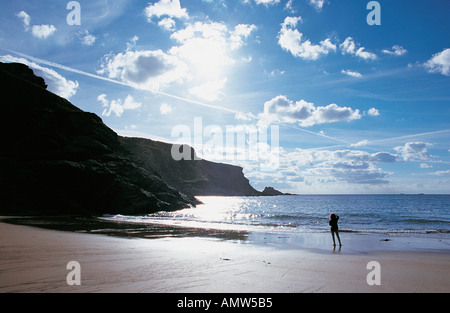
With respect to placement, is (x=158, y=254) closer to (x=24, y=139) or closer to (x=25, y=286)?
(x=25, y=286)

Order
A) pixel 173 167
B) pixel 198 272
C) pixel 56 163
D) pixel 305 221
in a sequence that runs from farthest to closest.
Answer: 1. pixel 173 167
2. pixel 305 221
3. pixel 56 163
4. pixel 198 272

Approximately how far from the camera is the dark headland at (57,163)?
108ft

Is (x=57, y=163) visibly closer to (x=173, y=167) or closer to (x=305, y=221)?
(x=305, y=221)

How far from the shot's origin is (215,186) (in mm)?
197500

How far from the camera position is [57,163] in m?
37.2

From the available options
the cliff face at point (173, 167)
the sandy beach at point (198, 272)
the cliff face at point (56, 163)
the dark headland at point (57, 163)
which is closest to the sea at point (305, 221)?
the cliff face at point (56, 163)

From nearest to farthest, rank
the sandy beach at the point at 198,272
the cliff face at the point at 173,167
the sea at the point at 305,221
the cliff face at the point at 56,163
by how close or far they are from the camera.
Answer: the sandy beach at the point at 198,272
the sea at the point at 305,221
the cliff face at the point at 56,163
the cliff face at the point at 173,167

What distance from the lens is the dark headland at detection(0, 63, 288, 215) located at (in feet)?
108

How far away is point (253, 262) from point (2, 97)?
48416mm

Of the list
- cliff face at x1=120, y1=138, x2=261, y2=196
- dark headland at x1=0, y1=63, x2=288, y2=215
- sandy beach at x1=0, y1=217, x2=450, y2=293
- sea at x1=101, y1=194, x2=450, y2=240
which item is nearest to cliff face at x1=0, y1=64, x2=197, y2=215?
dark headland at x1=0, y1=63, x2=288, y2=215

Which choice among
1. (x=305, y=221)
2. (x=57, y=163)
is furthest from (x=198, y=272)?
(x=57, y=163)

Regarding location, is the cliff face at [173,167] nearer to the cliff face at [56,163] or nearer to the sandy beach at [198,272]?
the cliff face at [56,163]

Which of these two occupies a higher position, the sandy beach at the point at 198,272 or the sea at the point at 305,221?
the sandy beach at the point at 198,272
